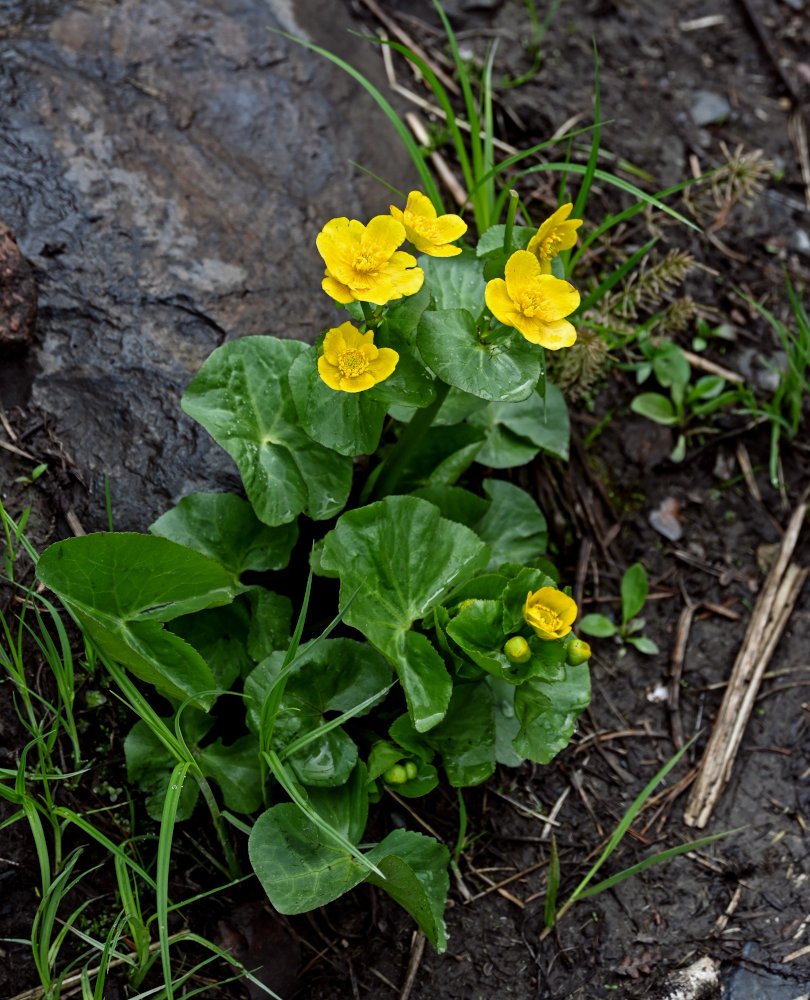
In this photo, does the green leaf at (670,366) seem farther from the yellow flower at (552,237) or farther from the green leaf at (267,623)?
the green leaf at (267,623)

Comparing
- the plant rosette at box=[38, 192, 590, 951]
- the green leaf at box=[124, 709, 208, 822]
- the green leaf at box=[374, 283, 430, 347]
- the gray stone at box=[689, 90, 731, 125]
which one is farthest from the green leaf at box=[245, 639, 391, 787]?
the gray stone at box=[689, 90, 731, 125]

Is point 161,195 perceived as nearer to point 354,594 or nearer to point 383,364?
point 383,364

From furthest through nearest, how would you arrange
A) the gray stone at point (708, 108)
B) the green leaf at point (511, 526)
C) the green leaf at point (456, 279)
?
the gray stone at point (708, 108), the green leaf at point (511, 526), the green leaf at point (456, 279)

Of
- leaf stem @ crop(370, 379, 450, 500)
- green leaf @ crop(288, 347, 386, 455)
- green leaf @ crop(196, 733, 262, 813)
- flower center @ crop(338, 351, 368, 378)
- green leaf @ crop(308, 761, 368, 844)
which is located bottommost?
green leaf @ crop(308, 761, 368, 844)

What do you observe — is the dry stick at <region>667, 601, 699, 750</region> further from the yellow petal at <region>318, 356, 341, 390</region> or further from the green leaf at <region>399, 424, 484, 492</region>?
the yellow petal at <region>318, 356, 341, 390</region>

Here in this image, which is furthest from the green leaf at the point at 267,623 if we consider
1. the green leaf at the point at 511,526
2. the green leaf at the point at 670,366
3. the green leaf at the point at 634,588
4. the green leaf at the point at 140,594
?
the green leaf at the point at 670,366

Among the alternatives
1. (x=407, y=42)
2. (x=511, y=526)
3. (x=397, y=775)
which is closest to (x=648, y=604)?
(x=511, y=526)
